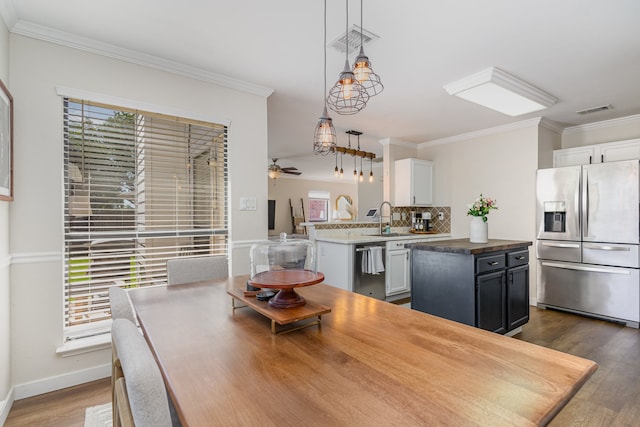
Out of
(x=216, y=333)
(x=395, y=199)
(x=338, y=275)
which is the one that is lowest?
(x=338, y=275)

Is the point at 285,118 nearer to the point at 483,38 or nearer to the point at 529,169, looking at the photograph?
the point at 483,38

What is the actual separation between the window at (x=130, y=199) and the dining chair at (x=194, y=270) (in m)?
0.56

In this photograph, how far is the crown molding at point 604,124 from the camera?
3.88 metres

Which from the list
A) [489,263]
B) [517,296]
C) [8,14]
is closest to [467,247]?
[489,263]

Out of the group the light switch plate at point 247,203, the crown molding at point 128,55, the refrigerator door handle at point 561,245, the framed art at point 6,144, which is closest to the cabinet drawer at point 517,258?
the refrigerator door handle at point 561,245

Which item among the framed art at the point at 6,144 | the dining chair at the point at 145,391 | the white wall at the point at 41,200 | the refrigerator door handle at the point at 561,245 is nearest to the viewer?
the dining chair at the point at 145,391

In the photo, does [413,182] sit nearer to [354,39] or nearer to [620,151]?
[620,151]

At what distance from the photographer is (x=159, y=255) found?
2.63 metres

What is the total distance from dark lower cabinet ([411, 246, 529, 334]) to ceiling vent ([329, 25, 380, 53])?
1814 mm

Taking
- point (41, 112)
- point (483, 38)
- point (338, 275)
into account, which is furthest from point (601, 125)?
point (41, 112)

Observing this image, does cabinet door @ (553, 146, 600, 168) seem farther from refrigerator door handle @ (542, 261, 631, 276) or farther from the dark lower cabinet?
the dark lower cabinet

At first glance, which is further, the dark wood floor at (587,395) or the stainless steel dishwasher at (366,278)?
the stainless steel dishwasher at (366,278)

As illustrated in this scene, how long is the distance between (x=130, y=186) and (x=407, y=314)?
228cm

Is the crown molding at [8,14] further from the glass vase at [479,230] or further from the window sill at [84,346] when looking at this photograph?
the glass vase at [479,230]
